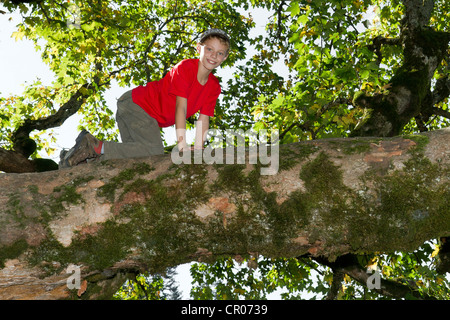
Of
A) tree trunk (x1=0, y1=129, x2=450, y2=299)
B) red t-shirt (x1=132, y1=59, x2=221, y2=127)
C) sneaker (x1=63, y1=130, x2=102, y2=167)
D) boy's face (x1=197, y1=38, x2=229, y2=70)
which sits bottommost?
tree trunk (x1=0, y1=129, x2=450, y2=299)

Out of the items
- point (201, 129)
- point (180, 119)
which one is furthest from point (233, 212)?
point (201, 129)

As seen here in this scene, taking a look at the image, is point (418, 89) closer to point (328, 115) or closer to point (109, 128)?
point (328, 115)

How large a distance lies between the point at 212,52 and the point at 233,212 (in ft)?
5.86

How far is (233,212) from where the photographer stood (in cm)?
225

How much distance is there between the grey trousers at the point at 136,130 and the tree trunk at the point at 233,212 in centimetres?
98

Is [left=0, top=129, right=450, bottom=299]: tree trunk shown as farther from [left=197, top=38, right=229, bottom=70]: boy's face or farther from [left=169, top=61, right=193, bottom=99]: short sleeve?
[left=197, top=38, right=229, bottom=70]: boy's face

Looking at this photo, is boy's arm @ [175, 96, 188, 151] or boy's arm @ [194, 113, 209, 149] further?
boy's arm @ [194, 113, 209, 149]

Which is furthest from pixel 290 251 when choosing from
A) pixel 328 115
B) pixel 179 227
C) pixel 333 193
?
pixel 328 115

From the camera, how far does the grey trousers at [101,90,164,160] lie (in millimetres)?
3342

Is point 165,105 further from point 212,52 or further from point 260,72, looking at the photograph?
point 260,72

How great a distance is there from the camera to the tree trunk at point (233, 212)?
2.20 meters

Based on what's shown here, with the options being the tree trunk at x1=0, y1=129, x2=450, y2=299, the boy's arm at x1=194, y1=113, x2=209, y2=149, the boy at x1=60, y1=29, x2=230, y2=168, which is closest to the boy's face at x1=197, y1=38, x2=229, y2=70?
the boy at x1=60, y1=29, x2=230, y2=168

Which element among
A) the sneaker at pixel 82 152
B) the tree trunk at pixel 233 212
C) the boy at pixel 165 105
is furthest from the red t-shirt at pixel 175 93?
the tree trunk at pixel 233 212

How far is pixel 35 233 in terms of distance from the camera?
221 centimetres
